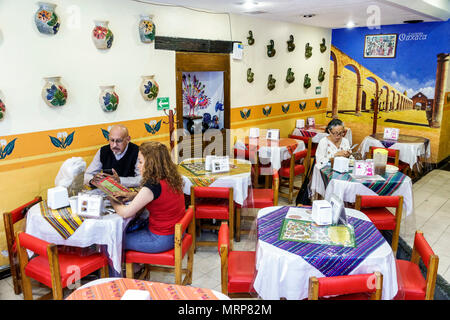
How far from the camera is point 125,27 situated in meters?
4.63

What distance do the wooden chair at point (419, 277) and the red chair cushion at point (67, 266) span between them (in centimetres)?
224

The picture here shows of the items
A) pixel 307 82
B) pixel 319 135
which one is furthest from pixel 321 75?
pixel 319 135

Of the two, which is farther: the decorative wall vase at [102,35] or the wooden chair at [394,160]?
the wooden chair at [394,160]

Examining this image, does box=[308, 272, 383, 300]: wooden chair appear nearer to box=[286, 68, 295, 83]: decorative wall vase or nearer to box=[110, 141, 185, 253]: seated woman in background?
box=[110, 141, 185, 253]: seated woman in background

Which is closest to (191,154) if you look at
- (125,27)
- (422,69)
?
(125,27)

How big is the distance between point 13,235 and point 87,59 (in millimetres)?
2085

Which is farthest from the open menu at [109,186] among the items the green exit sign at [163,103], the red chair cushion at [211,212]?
the green exit sign at [163,103]

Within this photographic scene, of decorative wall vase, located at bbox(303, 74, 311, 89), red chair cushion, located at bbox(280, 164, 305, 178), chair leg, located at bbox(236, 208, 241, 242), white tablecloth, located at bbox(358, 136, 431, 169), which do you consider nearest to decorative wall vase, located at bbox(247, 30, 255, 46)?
decorative wall vase, located at bbox(303, 74, 311, 89)

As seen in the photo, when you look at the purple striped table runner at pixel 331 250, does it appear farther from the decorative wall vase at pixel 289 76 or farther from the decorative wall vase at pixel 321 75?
the decorative wall vase at pixel 321 75

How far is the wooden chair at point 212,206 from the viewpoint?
12.2 feet

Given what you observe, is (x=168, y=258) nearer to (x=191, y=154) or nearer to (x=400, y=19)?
(x=191, y=154)

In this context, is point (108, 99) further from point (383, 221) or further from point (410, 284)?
point (410, 284)
